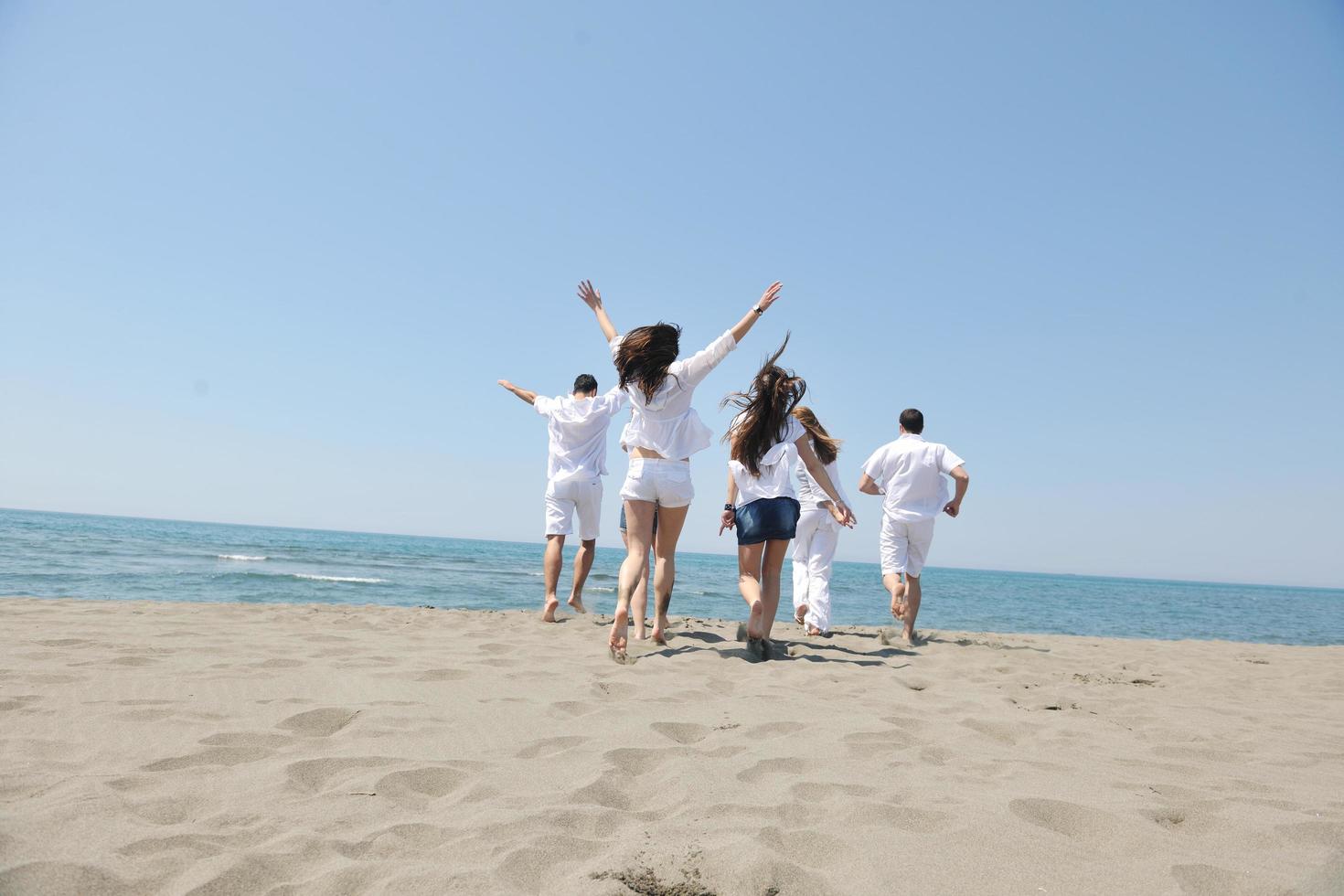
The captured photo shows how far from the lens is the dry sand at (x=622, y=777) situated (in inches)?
63.9

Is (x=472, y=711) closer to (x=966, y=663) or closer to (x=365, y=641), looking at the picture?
(x=365, y=641)

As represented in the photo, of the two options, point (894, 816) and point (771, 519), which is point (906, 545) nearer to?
point (771, 519)

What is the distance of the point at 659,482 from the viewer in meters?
4.46

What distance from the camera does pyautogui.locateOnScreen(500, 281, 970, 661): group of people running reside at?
4.40 metres

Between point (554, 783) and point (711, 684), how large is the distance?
1.61 meters

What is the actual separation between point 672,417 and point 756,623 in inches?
57.8

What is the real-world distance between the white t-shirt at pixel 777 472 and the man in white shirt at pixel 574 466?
1.74m

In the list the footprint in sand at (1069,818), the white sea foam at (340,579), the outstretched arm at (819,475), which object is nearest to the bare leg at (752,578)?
the outstretched arm at (819,475)

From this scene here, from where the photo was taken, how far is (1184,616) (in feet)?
58.3

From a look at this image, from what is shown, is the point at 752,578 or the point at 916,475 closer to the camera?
the point at 752,578

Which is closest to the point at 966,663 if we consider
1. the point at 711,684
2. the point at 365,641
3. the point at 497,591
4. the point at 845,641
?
the point at 845,641

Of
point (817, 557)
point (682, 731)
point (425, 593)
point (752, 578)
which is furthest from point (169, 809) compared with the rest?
point (425, 593)

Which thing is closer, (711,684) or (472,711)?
(472,711)

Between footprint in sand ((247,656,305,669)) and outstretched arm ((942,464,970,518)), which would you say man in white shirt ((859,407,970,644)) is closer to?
outstretched arm ((942,464,970,518))
